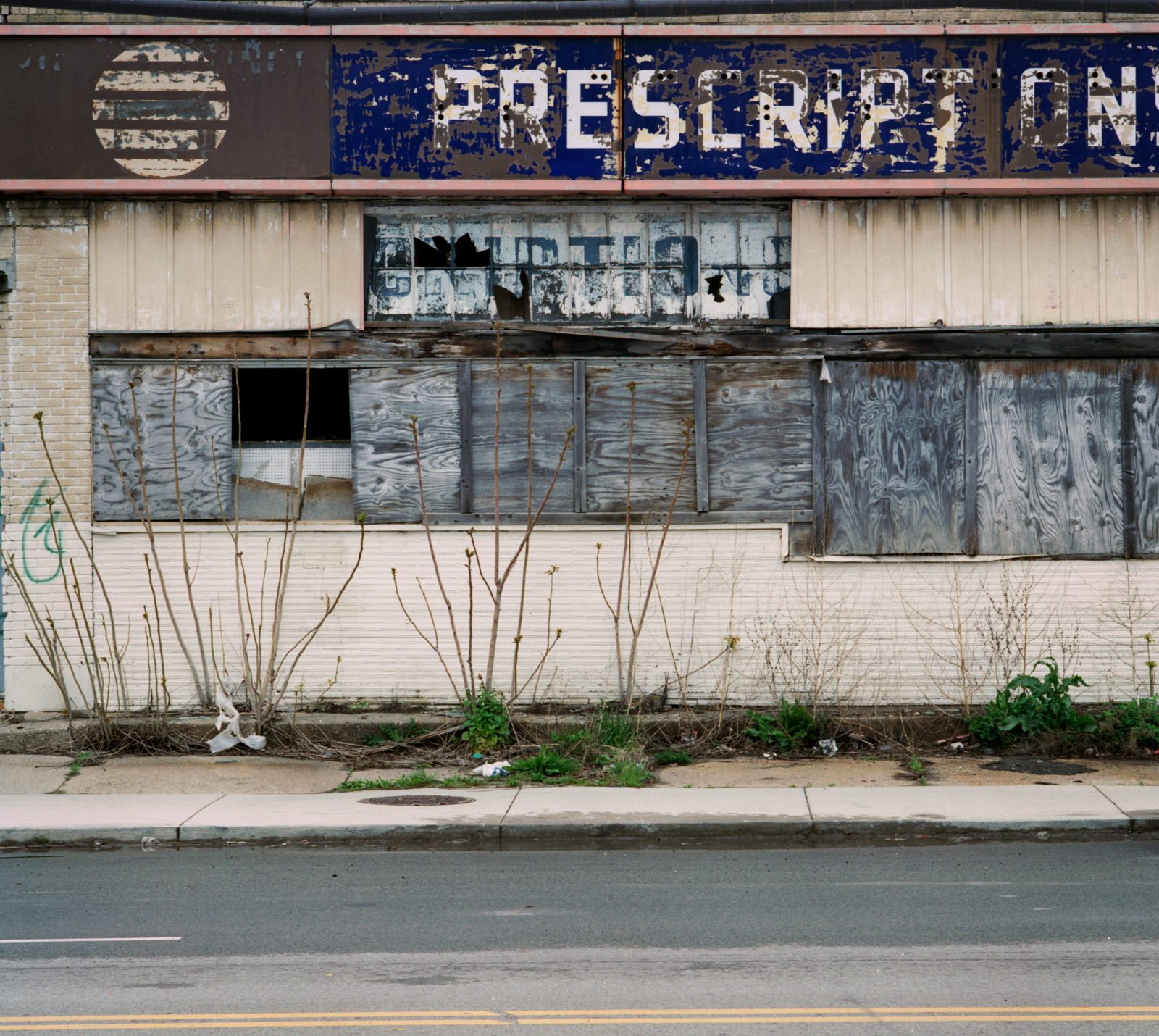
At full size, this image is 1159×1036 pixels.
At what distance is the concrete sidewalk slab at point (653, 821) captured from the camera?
9.03 metres

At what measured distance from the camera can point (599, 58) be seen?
1220cm

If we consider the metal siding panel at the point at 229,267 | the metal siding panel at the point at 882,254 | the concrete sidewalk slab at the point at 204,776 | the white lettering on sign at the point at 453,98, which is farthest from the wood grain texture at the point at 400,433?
the metal siding panel at the point at 882,254

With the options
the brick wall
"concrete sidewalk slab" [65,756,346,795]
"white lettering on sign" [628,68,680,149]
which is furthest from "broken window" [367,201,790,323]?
"concrete sidewalk slab" [65,756,346,795]

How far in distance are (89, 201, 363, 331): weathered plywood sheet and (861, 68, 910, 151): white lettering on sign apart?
15.7 feet

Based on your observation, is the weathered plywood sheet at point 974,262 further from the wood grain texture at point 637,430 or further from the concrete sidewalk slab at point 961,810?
the concrete sidewalk slab at point 961,810

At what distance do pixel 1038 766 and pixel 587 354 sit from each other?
17.7 feet

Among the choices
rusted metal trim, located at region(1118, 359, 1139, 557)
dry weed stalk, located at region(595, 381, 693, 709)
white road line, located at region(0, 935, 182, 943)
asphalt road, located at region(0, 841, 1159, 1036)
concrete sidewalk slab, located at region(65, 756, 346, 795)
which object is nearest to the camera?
asphalt road, located at region(0, 841, 1159, 1036)

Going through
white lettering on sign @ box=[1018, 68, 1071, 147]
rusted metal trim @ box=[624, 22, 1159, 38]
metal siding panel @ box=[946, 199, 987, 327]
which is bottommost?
metal siding panel @ box=[946, 199, 987, 327]

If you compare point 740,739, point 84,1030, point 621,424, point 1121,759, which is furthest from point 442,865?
point 1121,759

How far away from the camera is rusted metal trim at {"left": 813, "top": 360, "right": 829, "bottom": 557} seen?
12289 millimetres

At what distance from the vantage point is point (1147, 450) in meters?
12.2

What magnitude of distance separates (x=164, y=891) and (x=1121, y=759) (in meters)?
7.75

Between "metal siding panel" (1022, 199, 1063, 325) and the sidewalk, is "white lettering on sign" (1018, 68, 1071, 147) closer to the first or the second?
"metal siding panel" (1022, 199, 1063, 325)

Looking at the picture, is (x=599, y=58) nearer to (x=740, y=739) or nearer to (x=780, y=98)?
(x=780, y=98)
